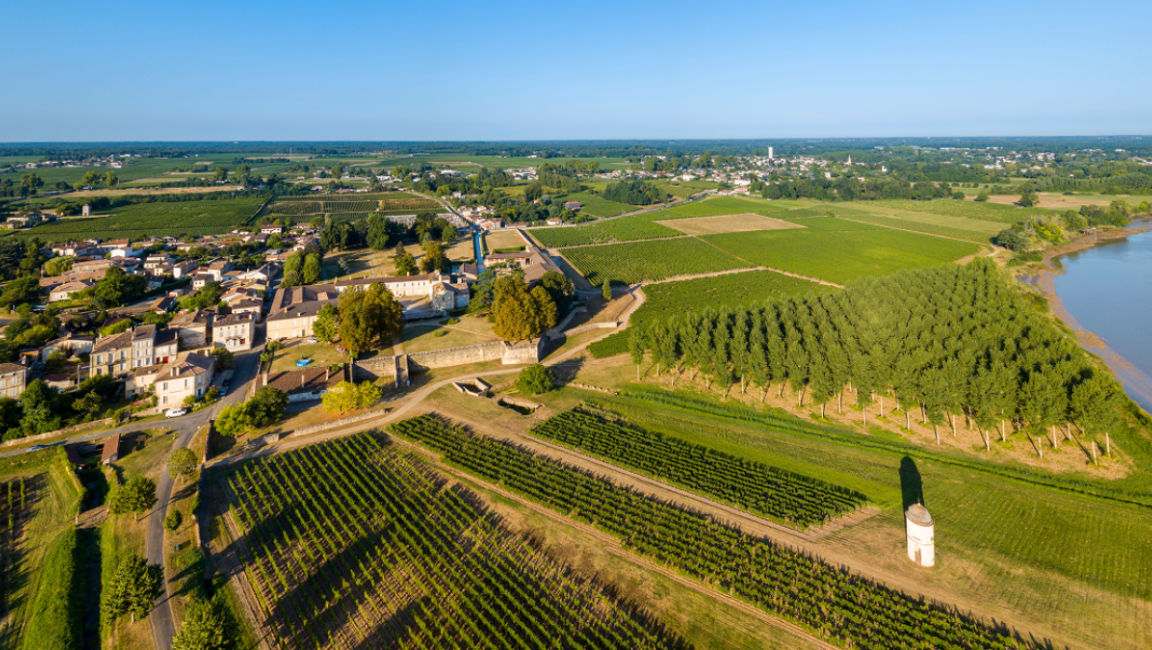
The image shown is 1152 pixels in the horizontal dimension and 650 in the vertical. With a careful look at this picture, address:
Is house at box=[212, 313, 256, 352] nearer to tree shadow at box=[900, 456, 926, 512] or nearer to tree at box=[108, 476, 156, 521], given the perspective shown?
tree at box=[108, 476, 156, 521]

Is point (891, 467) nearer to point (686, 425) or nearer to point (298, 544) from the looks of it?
point (686, 425)

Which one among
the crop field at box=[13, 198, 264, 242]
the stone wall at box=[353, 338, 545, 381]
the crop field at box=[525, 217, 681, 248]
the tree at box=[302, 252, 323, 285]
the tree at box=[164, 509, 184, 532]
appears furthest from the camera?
the crop field at box=[525, 217, 681, 248]

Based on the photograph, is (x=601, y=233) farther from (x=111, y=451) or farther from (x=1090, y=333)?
(x=111, y=451)

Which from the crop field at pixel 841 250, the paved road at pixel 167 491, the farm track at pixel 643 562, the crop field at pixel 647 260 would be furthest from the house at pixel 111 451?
the crop field at pixel 841 250

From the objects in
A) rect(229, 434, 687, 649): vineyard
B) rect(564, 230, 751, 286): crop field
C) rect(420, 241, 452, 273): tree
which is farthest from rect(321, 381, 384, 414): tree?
rect(564, 230, 751, 286): crop field

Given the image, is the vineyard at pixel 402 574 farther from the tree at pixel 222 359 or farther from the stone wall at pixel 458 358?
the tree at pixel 222 359

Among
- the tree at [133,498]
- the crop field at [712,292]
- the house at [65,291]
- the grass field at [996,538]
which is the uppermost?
the house at [65,291]
